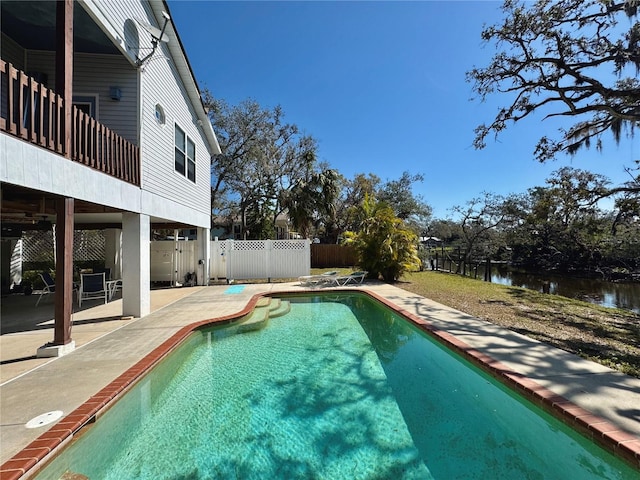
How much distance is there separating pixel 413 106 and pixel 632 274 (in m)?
17.0

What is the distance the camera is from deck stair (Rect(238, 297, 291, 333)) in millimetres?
7414

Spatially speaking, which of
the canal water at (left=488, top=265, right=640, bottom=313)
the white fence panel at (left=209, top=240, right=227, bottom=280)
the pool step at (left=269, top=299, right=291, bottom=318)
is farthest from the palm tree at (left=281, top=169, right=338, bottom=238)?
the canal water at (left=488, top=265, right=640, bottom=313)

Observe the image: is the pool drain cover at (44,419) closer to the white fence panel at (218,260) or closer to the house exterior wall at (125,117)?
the house exterior wall at (125,117)

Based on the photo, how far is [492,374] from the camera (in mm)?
4262

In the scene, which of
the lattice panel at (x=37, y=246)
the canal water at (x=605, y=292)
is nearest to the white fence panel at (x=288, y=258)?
the lattice panel at (x=37, y=246)

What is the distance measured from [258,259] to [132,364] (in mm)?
9743

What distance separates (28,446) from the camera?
8.92ft

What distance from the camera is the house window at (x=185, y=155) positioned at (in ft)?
32.3

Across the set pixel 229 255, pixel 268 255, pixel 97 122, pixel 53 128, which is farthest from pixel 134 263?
pixel 268 255

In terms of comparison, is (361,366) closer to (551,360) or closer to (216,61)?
(551,360)

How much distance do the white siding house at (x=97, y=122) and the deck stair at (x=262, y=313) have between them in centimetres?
241

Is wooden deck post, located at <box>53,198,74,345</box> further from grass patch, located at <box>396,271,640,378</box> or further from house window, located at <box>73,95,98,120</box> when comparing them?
grass patch, located at <box>396,271,640,378</box>

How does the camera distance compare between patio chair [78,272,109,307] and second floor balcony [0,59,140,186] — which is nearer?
second floor balcony [0,59,140,186]

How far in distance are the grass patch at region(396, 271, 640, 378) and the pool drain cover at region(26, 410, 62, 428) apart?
6.94 meters
